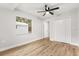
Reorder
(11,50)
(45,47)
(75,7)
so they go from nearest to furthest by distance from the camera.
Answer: (75,7)
(11,50)
(45,47)

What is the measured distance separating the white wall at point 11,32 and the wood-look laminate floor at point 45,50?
0.15m

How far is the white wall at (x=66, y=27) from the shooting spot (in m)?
1.56

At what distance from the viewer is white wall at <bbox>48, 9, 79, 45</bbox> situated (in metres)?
1.56

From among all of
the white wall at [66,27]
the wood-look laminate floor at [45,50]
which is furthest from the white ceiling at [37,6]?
the wood-look laminate floor at [45,50]

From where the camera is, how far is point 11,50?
5.37 feet

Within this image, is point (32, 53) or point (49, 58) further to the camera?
point (32, 53)

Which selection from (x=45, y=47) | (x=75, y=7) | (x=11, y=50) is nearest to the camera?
(x=75, y=7)

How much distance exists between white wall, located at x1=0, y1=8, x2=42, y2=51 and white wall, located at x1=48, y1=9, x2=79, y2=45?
1.33 feet

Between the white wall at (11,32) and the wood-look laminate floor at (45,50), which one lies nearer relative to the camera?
the wood-look laminate floor at (45,50)

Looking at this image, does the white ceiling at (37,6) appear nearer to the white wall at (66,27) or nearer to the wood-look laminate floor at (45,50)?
the white wall at (66,27)

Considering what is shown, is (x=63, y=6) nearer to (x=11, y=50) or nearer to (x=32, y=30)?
(x=32, y=30)

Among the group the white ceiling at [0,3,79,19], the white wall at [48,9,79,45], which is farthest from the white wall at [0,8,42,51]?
the white wall at [48,9,79,45]

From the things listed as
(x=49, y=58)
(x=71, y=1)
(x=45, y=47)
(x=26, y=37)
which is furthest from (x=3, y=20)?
(x=71, y=1)

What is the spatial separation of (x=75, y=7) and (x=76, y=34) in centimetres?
64
